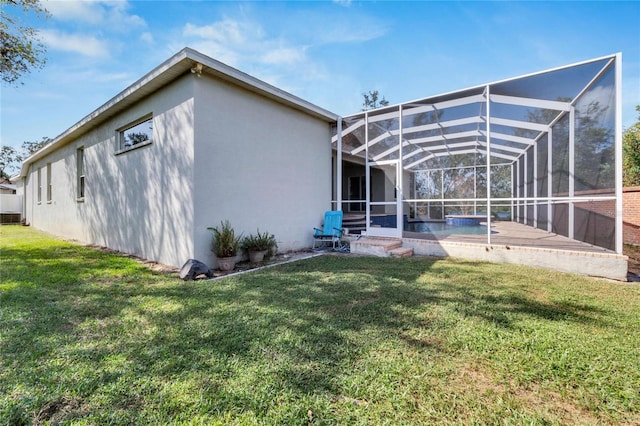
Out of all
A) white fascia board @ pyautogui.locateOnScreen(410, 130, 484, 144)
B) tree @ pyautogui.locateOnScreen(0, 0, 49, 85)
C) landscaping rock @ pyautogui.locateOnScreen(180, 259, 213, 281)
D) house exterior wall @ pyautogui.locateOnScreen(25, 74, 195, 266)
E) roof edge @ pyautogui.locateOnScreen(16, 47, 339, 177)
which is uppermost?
tree @ pyautogui.locateOnScreen(0, 0, 49, 85)

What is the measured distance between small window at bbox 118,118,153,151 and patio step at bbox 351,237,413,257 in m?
5.54

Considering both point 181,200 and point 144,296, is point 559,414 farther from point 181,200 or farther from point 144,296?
point 181,200

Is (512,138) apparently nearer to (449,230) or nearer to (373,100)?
(449,230)

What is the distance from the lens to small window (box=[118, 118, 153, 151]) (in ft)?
22.1

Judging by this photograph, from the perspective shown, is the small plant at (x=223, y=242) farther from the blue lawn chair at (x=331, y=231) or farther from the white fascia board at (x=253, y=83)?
the white fascia board at (x=253, y=83)

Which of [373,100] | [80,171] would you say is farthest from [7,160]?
[373,100]

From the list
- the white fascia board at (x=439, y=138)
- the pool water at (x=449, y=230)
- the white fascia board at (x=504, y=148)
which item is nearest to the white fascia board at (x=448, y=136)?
the white fascia board at (x=439, y=138)

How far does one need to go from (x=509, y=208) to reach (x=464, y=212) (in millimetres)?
2009

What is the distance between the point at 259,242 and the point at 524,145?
956 centimetres

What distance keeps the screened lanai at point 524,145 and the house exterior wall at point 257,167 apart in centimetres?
98

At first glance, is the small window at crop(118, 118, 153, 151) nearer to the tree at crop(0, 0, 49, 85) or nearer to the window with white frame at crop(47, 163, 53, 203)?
the tree at crop(0, 0, 49, 85)

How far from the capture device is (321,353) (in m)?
2.39

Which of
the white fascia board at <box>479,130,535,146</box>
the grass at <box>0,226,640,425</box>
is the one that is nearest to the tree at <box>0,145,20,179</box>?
the grass at <box>0,226,640,425</box>

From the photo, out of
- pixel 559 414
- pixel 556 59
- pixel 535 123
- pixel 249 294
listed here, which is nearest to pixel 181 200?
pixel 249 294
